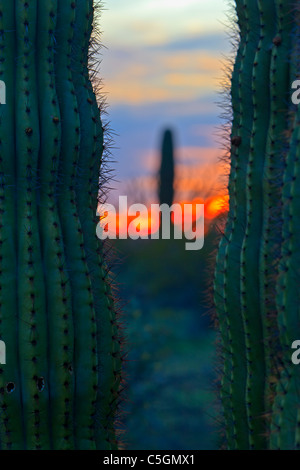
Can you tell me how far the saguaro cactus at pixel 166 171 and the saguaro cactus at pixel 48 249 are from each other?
48.1 ft

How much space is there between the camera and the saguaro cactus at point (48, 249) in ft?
12.2

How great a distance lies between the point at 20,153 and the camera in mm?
3762

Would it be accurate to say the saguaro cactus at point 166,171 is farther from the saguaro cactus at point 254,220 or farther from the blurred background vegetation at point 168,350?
the saguaro cactus at point 254,220

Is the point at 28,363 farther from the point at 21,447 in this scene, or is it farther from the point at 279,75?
the point at 279,75

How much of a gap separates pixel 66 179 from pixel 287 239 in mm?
1186

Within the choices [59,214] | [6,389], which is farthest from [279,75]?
[6,389]

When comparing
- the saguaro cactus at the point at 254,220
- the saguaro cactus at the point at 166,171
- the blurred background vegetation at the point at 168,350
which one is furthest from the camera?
the saguaro cactus at the point at 166,171

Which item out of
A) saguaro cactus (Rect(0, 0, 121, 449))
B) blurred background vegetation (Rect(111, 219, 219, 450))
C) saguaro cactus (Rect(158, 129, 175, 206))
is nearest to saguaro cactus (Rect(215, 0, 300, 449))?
blurred background vegetation (Rect(111, 219, 219, 450))

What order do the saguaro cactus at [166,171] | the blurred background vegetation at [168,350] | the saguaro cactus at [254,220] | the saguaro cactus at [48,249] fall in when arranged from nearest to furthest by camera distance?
the saguaro cactus at [48,249] → the saguaro cactus at [254,220] → the blurred background vegetation at [168,350] → the saguaro cactus at [166,171]

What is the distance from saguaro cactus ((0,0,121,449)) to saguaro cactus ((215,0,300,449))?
2.12 ft

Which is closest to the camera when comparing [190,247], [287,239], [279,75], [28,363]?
[287,239]

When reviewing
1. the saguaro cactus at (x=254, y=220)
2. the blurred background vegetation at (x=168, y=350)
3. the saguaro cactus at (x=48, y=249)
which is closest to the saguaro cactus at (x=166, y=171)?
the blurred background vegetation at (x=168, y=350)

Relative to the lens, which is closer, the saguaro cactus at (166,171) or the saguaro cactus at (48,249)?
the saguaro cactus at (48,249)

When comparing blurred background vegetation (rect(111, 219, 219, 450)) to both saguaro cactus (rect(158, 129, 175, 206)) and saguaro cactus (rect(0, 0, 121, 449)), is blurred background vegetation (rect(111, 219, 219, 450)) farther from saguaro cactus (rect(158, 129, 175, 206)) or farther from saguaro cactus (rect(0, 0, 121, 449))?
saguaro cactus (rect(158, 129, 175, 206))
